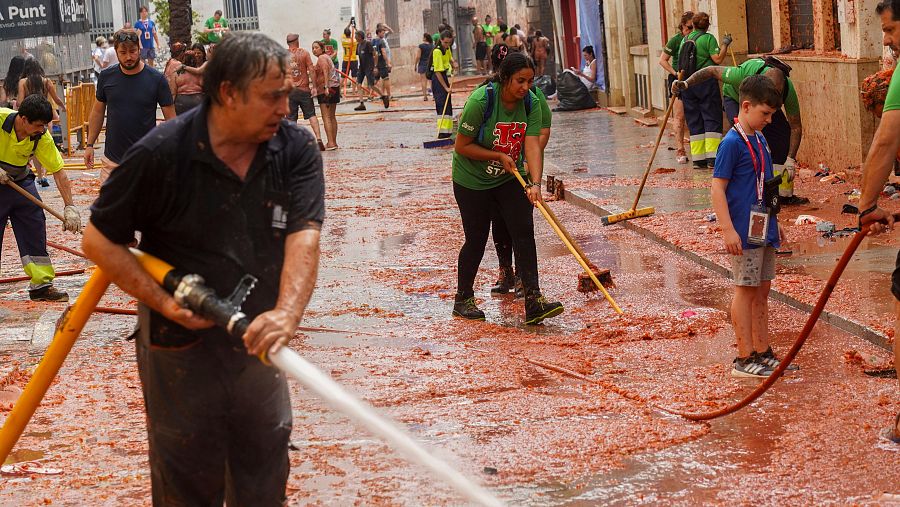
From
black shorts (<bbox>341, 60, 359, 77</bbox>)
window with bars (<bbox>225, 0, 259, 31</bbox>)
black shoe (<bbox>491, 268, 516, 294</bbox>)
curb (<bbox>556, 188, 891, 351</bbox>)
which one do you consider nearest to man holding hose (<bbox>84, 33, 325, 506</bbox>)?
curb (<bbox>556, 188, 891, 351</bbox>)

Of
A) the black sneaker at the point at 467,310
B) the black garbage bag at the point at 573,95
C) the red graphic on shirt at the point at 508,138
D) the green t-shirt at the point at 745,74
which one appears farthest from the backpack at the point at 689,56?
the black garbage bag at the point at 573,95

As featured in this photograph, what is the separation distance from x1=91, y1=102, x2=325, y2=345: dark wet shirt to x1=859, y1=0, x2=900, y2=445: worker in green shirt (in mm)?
2789

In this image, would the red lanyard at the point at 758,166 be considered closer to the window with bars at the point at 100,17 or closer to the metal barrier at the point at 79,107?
the metal barrier at the point at 79,107

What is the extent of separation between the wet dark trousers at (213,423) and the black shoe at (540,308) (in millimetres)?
4830

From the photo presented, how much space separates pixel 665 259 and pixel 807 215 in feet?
5.74

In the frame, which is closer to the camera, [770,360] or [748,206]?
[748,206]

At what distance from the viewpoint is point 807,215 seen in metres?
11.7

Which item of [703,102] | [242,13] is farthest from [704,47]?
[242,13]

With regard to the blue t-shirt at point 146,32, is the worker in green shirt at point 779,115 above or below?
below

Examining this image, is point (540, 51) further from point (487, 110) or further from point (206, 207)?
point (206, 207)

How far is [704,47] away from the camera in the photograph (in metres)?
16.3

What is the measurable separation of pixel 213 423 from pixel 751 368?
381 cm

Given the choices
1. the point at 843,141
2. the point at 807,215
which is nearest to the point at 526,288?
the point at 807,215

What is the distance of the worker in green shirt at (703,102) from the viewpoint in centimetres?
1594
